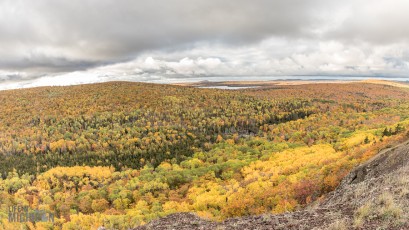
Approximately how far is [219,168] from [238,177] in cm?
2561

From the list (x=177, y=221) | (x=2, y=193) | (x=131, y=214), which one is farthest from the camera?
(x=2, y=193)

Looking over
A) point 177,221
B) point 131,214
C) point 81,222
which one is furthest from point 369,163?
point 81,222

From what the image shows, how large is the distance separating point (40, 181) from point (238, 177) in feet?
445

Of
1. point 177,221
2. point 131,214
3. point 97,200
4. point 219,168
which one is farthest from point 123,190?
point 177,221

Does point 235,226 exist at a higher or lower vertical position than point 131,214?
higher

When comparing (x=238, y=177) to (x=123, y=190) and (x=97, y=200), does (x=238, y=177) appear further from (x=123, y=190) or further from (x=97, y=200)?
(x=97, y=200)

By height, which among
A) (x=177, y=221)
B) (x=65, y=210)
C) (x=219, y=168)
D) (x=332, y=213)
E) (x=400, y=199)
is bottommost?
(x=65, y=210)

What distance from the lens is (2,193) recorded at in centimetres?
16600

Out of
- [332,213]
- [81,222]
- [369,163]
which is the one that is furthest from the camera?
[81,222]

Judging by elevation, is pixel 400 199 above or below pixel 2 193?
above

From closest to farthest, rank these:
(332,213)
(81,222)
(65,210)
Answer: (332,213)
(81,222)
(65,210)

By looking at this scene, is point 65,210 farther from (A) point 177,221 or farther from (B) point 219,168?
(A) point 177,221

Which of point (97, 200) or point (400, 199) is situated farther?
point (97, 200)

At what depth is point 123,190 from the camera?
148750 mm
